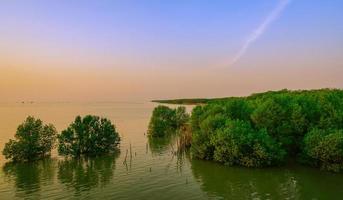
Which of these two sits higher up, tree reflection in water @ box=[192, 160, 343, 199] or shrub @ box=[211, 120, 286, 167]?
shrub @ box=[211, 120, 286, 167]

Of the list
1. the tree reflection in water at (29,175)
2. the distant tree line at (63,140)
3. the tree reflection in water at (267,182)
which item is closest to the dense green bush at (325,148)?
the tree reflection in water at (267,182)

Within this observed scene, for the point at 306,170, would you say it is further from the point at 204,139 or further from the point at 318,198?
the point at 204,139

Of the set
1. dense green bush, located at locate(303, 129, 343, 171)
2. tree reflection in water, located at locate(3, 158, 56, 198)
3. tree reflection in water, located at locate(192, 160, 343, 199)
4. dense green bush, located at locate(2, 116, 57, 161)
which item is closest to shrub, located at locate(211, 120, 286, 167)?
tree reflection in water, located at locate(192, 160, 343, 199)

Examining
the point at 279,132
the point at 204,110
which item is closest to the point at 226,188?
the point at 279,132

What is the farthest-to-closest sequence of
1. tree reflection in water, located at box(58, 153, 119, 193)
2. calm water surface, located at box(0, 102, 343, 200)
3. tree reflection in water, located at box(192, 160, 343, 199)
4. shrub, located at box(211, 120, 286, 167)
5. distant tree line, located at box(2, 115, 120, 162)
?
distant tree line, located at box(2, 115, 120, 162), shrub, located at box(211, 120, 286, 167), tree reflection in water, located at box(58, 153, 119, 193), calm water surface, located at box(0, 102, 343, 200), tree reflection in water, located at box(192, 160, 343, 199)

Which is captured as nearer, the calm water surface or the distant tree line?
the calm water surface

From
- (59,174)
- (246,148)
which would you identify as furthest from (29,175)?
(246,148)

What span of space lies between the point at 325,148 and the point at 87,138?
30.5m

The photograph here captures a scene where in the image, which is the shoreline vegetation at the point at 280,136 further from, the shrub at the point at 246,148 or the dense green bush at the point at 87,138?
the dense green bush at the point at 87,138

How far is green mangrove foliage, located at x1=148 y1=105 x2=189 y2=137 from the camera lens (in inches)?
2800

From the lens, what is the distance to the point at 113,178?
1416 inches

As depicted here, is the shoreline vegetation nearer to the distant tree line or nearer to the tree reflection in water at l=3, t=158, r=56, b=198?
the distant tree line

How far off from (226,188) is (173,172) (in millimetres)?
8188

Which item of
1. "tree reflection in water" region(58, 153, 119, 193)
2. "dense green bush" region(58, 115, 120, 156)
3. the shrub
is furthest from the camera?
"dense green bush" region(58, 115, 120, 156)
